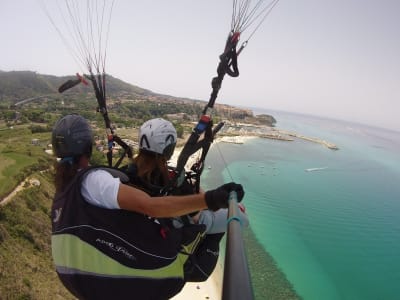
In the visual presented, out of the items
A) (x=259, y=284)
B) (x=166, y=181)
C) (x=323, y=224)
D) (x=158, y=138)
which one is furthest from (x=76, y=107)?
(x=166, y=181)

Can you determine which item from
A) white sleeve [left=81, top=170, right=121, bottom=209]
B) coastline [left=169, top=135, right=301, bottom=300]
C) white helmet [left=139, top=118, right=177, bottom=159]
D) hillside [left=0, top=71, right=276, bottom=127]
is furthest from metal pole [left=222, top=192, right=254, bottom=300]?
coastline [left=169, top=135, right=301, bottom=300]

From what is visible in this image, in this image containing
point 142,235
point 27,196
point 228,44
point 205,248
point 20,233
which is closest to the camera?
point 142,235

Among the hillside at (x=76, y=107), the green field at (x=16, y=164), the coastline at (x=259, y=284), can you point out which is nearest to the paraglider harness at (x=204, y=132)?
the hillside at (x=76, y=107)

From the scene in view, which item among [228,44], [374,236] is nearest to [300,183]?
[374,236]

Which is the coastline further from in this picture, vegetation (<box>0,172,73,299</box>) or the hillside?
the hillside

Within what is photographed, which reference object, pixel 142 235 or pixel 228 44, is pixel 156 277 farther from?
pixel 228 44

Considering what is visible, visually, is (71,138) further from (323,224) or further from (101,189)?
(323,224)
